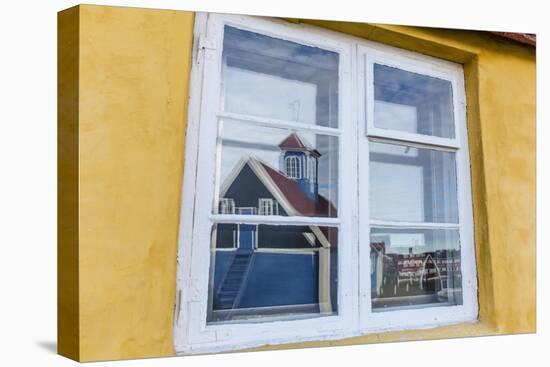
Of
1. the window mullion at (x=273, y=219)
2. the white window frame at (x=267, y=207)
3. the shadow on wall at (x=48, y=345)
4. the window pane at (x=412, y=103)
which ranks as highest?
the window pane at (x=412, y=103)

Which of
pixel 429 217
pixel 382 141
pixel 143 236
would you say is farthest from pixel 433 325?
pixel 143 236

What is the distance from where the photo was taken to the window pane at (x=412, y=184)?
9.84ft

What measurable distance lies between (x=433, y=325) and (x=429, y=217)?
20.9 inches

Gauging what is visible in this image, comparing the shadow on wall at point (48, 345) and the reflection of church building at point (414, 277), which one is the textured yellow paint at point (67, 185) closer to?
the shadow on wall at point (48, 345)

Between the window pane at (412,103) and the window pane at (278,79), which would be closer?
the window pane at (278,79)

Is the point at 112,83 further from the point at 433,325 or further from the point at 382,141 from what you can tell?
the point at 433,325

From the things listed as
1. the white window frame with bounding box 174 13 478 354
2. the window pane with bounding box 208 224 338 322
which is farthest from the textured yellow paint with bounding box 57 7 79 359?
the window pane with bounding box 208 224 338 322

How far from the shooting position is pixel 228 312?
2.62m

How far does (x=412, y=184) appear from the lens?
3104 millimetres

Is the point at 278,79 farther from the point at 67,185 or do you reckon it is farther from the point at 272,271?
the point at 67,185

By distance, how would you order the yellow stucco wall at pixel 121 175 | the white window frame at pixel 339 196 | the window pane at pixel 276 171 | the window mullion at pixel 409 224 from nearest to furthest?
the yellow stucco wall at pixel 121 175 → the white window frame at pixel 339 196 → the window pane at pixel 276 171 → the window mullion at pixel 409 224

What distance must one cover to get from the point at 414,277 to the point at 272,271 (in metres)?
0.79

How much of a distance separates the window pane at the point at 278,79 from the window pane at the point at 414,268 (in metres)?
0.64

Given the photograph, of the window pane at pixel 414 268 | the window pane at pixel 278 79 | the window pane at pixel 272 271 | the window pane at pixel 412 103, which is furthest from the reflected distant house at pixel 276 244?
the window pane at pixel 412 103
